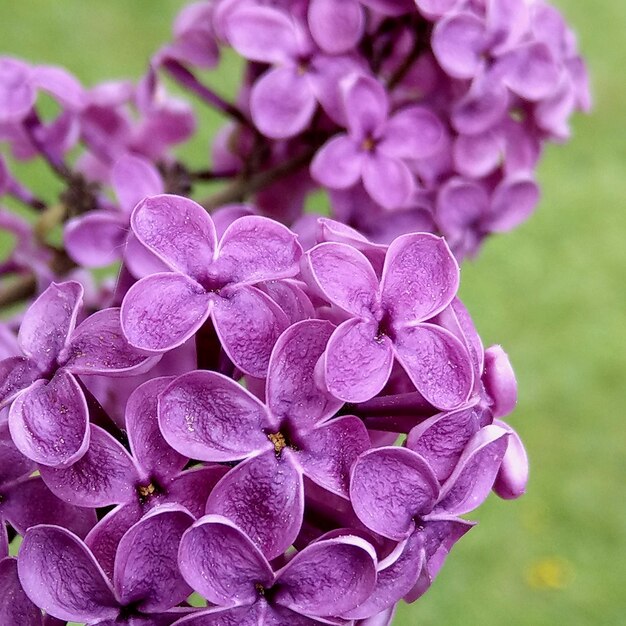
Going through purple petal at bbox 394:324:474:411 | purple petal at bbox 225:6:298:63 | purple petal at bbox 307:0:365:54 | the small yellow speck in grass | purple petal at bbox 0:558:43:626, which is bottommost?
the small yellow speck in grass

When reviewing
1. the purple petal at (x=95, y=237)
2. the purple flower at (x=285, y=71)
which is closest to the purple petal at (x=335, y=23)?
the purple flower at (x=285, y=71)

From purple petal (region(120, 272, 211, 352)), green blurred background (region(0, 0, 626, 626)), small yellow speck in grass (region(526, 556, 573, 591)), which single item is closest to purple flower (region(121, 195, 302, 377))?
purple petal (region(120, 272, 211, 352))

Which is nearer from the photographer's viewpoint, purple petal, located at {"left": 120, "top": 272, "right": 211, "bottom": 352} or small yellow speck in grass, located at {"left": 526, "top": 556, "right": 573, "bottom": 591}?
purple petal, located at {"left": 120, "top": 272, "right": 211, "bottom": 352}

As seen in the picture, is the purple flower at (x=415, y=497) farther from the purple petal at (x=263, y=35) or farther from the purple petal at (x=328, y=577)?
the purple petal at (x=263, y=35)

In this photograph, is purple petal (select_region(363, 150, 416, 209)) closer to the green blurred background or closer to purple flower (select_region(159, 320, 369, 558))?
purple flower (select_region(159, 320, 369, 558))

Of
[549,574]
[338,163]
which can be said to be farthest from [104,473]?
[549,574]

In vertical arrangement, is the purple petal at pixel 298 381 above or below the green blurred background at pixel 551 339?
above
